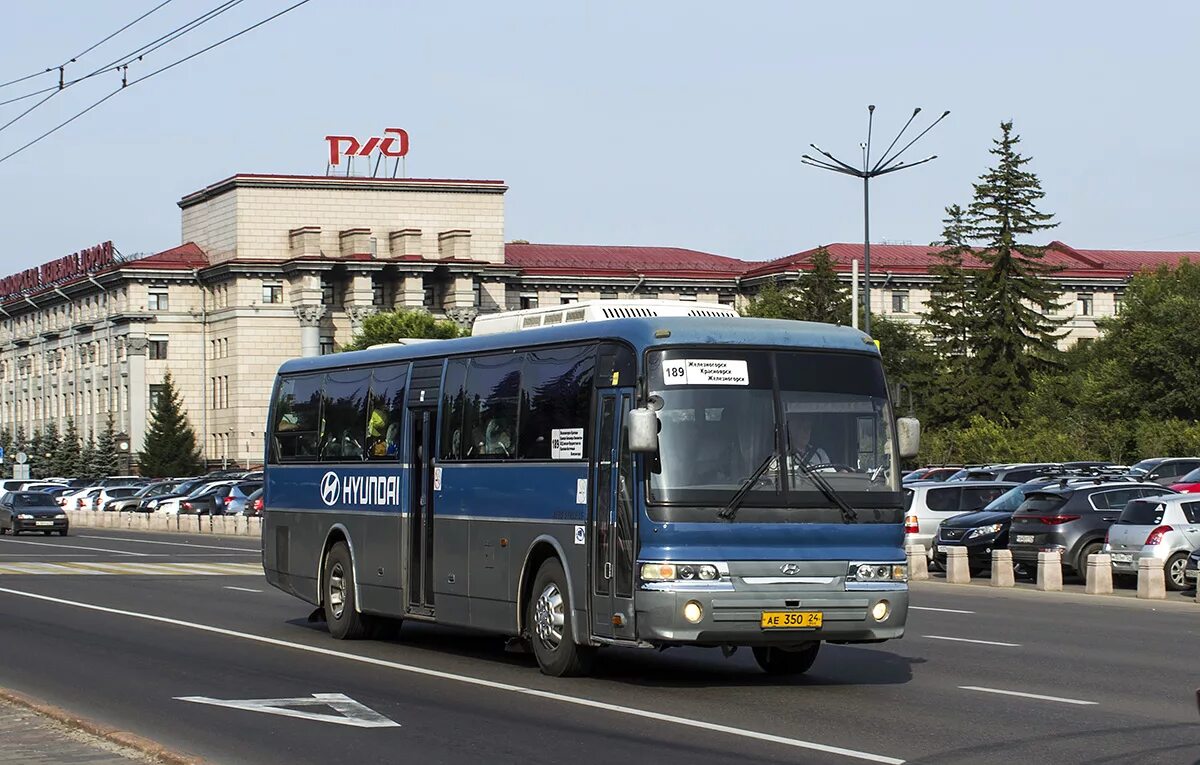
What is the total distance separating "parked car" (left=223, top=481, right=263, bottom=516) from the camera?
6662cm

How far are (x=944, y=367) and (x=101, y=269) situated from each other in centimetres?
5890

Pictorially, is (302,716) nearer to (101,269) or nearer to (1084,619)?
(1084,619)

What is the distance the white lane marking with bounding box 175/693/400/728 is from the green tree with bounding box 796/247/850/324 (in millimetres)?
91428

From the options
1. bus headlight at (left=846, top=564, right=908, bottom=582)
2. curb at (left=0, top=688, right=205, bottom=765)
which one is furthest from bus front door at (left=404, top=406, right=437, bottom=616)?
curb at (left=0, top=688, right=205, bottom=765)

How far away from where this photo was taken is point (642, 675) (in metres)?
16.4

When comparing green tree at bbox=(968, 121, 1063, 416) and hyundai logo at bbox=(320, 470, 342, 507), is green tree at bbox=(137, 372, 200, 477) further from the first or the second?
hyundai logo at bbox=(320, 470, 342, 507)

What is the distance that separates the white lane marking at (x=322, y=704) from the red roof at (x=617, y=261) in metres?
118

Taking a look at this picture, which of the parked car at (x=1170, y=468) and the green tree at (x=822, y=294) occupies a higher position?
the green tree at (x=822, y=294)

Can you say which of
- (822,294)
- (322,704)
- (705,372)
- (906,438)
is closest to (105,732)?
(322,704)

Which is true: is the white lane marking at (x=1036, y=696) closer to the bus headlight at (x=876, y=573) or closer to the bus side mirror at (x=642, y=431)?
the bus headlight at (x=876, y=573)

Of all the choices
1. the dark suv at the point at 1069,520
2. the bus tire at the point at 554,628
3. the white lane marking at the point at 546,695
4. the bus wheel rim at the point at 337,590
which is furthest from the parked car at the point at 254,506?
the bus tire at the point at 554,628

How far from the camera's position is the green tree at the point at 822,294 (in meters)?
105

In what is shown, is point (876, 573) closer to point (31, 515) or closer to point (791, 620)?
point (791, 620)

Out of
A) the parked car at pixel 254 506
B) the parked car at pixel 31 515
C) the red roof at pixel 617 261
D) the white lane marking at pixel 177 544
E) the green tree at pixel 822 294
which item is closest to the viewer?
the white lane marking at pixel 177 544
